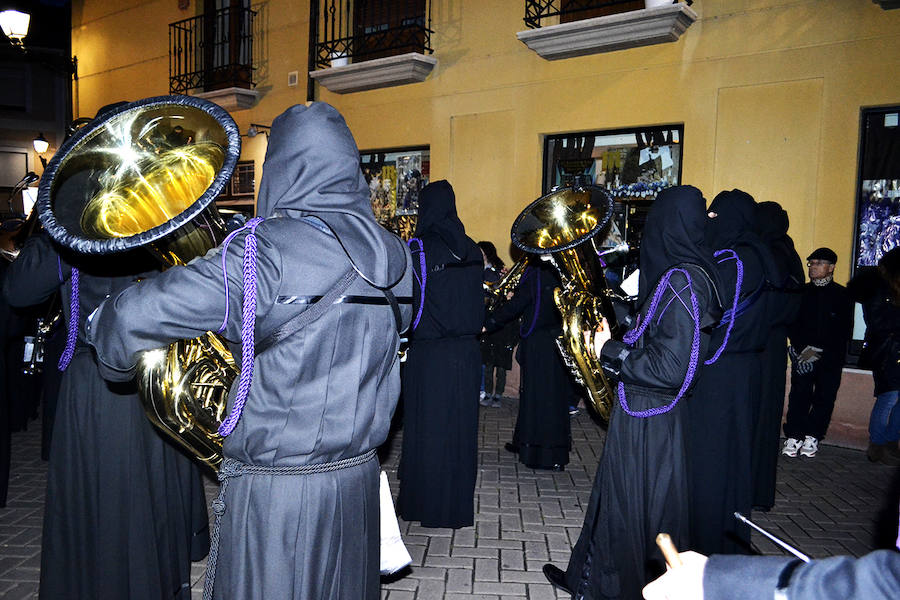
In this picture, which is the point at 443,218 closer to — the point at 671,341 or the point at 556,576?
the point at 671,341

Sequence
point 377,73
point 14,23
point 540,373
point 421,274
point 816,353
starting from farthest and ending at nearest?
1. point 377,73
2. point 14,23
3. point 816,353
4. point 540,373
5. point 421,274

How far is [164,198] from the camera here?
2.45 meters

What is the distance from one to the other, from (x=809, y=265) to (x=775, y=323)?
1857 millimetres

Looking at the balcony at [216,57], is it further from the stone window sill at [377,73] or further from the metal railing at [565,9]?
the metal railing at [565,9]

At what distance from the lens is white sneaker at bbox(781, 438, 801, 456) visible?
670 cm

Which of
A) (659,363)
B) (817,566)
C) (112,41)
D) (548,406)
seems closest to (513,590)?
(659,363)

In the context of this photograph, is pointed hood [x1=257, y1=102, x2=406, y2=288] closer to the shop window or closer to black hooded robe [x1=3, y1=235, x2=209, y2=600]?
black hooded robe [x1=3, y1=235, x2=209, y2=600]

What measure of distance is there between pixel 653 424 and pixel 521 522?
200 centimetres

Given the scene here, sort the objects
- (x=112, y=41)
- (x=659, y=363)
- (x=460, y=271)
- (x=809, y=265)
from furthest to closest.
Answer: (x=112, y=41) → (x=809, y=265) → (x=460, y=271) → (x=659, y=363)

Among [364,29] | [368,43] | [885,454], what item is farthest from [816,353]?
[364,29]

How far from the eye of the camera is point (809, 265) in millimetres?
6766

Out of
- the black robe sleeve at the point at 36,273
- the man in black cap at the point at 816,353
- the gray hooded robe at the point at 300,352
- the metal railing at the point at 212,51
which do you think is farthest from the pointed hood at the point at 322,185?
the metal railing at the point at 212,51

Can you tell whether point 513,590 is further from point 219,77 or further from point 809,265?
point 219,77

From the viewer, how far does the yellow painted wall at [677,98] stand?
686cm
